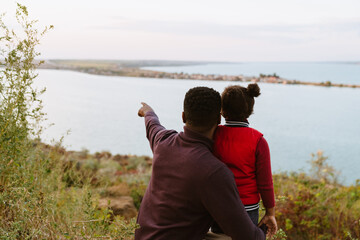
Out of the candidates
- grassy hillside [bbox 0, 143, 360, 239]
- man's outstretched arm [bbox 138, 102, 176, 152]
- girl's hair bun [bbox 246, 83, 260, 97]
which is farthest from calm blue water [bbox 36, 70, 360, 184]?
girl's hair bun [bbox 246, 83, 260, 97]

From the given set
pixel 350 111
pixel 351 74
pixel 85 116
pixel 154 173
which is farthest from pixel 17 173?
pixel 351 74

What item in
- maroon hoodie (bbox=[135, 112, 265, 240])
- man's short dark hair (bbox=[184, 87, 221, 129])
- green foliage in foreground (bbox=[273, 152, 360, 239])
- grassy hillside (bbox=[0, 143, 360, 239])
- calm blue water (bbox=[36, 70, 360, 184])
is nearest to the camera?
maroon hoodie (bbox=[135, 112, 265, 240])

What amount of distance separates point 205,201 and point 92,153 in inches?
620

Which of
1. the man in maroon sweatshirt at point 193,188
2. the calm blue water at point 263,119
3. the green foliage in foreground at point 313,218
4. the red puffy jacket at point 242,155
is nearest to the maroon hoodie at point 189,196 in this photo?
the man in maroon sweatshirt at point 193,188

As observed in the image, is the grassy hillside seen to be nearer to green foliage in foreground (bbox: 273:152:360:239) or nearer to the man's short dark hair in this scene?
green foliage in foreground (bbox: 273:152:360:239)

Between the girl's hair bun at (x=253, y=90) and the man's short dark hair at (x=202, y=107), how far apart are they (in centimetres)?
40

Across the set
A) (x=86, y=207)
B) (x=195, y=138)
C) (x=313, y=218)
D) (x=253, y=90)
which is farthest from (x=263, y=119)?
(x=195, y=138)

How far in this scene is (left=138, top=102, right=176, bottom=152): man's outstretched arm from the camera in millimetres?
2141

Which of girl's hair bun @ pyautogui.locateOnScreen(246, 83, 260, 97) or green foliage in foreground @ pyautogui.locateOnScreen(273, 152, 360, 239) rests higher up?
girl's hair bun @ pyautogui.locateOnScreen(246, 83, 260, 97)

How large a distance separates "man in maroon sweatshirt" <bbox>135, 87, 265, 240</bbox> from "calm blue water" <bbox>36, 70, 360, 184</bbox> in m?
8.68

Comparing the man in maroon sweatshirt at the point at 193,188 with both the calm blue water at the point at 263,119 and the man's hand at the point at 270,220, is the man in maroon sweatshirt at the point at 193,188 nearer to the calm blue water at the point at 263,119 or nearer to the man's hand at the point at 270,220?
the man's hand at the point at 270,220

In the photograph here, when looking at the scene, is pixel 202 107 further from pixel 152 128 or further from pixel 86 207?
pixel 86 207

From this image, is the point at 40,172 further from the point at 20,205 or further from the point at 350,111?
the point at 350,111

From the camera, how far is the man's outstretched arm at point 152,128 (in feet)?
7.02
